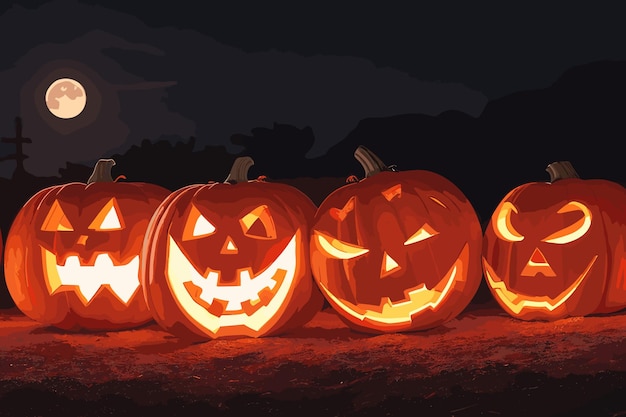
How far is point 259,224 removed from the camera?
2682 millimetres

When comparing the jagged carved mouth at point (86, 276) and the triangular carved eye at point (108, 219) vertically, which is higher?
the triangular carved eye at point (108, 219)

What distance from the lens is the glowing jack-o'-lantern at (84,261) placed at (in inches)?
113

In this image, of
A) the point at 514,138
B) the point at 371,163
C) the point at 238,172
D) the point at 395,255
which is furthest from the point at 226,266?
the point at 514,138

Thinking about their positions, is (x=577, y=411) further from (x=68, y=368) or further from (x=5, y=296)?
(x=5, y=296)

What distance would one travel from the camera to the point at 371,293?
262 centimetres

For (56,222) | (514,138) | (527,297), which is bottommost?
(527,297)

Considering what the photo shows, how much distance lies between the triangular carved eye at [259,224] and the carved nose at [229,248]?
0.06m

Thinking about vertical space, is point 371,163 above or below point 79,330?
above

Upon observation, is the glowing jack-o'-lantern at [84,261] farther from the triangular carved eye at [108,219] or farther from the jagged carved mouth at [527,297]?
the jagged carved mouth at [527,297]

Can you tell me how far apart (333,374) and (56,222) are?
1.43 m

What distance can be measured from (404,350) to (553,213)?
35.4 inches

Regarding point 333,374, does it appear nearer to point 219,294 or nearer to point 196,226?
point 219,294

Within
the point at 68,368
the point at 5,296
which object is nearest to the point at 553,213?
the point at 68,368

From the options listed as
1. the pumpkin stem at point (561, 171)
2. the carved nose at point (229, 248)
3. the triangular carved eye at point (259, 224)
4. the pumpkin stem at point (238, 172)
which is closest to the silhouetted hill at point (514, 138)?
the pumpkin stem at point (561, 171)
